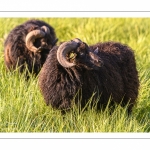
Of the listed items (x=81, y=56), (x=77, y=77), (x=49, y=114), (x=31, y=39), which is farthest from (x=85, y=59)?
(x=31, y=39)

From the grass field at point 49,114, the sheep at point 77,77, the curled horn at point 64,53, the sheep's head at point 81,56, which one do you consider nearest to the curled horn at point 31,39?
the grass field at point 49,114

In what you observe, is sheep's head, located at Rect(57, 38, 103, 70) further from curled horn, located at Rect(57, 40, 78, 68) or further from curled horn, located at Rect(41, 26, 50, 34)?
curled horn, located at Rect(41, 26, 50, 34)

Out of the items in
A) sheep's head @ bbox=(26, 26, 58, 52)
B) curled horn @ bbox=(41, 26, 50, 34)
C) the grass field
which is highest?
curled horn @ bbox=(41, 26, 50, 34)

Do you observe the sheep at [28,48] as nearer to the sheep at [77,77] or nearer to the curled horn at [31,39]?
the curled horn at [31,39]

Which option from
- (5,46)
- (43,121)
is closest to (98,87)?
(43,121)

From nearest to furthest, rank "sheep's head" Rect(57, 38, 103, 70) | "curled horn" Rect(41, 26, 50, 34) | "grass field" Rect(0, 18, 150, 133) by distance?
"grass field" Rect(0, 18, 150, 133)
"sheep's head" Rect(57, 38, 103, 70)
"curled horn" Rect(41, 26, 50, 34)

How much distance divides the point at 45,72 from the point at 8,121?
86 cm

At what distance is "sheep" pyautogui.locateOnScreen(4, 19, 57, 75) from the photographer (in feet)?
31.6

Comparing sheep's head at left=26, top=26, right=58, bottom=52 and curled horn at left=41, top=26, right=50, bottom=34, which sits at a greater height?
curled horn at left=41, top=26, right=50, bottom=34

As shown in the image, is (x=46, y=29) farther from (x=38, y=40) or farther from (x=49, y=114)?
(x=49, y=114)

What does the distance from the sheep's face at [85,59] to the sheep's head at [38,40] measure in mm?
2226

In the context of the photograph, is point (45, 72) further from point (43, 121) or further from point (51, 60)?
point (43, 121)

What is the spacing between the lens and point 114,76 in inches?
312

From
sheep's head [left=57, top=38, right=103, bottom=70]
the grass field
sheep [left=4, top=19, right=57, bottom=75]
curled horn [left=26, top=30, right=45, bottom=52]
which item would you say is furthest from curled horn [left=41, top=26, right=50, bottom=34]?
sheep's head [left=57, top=38, right=103, bottom=70]
